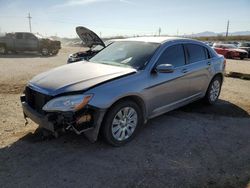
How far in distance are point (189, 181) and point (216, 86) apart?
11.9ft

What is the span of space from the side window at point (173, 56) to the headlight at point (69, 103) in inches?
62.7

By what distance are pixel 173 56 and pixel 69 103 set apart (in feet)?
7.51

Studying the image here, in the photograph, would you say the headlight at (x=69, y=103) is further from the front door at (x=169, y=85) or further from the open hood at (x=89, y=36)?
the open hood at (x=89, y=36)

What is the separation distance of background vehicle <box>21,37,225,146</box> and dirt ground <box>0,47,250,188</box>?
1.19 ft

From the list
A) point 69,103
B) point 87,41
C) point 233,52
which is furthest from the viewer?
point 233,52

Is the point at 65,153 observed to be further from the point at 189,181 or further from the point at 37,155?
the point at 189,181

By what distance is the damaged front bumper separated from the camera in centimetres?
335

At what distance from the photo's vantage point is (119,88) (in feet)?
11.9

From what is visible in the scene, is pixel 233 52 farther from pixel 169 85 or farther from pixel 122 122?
pixel 122 122

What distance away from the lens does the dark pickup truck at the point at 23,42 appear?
20.4 meters

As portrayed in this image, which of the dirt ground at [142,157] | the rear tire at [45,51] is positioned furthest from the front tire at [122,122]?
the rear tire at [45,51]

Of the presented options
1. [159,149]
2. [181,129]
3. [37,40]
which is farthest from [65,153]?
[37,40]

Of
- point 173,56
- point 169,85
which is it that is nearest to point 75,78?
point 169,85

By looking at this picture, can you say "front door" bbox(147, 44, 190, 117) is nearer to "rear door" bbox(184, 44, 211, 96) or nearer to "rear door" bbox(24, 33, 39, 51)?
"rear door" bbox(184, 44, 211, 96)
